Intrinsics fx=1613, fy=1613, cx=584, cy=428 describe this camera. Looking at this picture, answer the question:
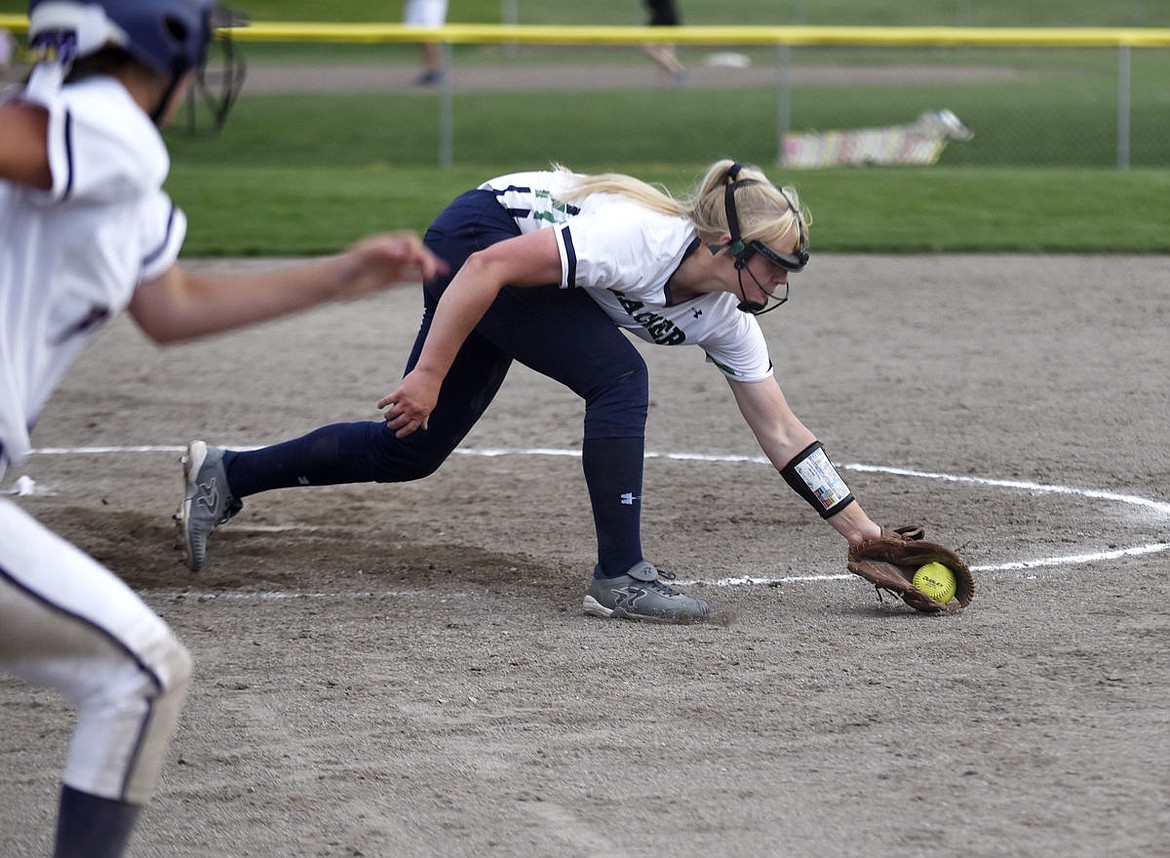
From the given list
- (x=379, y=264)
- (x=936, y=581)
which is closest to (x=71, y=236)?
(x=379, y=264)

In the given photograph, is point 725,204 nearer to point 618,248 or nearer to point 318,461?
point 618,248

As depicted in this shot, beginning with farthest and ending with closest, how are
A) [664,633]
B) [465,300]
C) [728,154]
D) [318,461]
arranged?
[728,154]
[318,461]
[664,633]
[465,300]

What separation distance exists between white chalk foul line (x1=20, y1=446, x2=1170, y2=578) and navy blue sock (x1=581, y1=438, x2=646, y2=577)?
553 millimetres

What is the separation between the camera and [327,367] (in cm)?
884

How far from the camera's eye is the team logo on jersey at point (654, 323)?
192 inches

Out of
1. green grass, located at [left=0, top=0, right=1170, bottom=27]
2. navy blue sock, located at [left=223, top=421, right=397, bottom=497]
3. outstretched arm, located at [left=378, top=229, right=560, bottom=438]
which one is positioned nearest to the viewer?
outstretched arm, located at [left=378, top=229, right=560, bottom=438]

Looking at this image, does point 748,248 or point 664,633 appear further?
point 664,633

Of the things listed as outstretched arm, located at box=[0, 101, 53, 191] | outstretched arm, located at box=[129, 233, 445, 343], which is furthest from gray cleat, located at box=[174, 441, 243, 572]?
outstretched arm, located at box=[0, 101, 53, 191]

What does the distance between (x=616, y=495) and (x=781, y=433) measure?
2.06 feet

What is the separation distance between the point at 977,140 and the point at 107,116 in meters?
16.7

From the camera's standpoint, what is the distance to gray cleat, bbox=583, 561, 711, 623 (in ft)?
15.9

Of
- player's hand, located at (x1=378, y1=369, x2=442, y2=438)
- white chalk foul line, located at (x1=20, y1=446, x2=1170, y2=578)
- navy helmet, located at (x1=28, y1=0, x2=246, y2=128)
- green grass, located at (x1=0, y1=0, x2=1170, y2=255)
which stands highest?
navy helmet, located at (x1=28, y1=0, x2=246, y2=128)

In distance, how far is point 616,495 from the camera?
4.81 m

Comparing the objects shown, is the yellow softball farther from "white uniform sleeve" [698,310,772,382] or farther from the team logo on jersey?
the team logo on jersey
